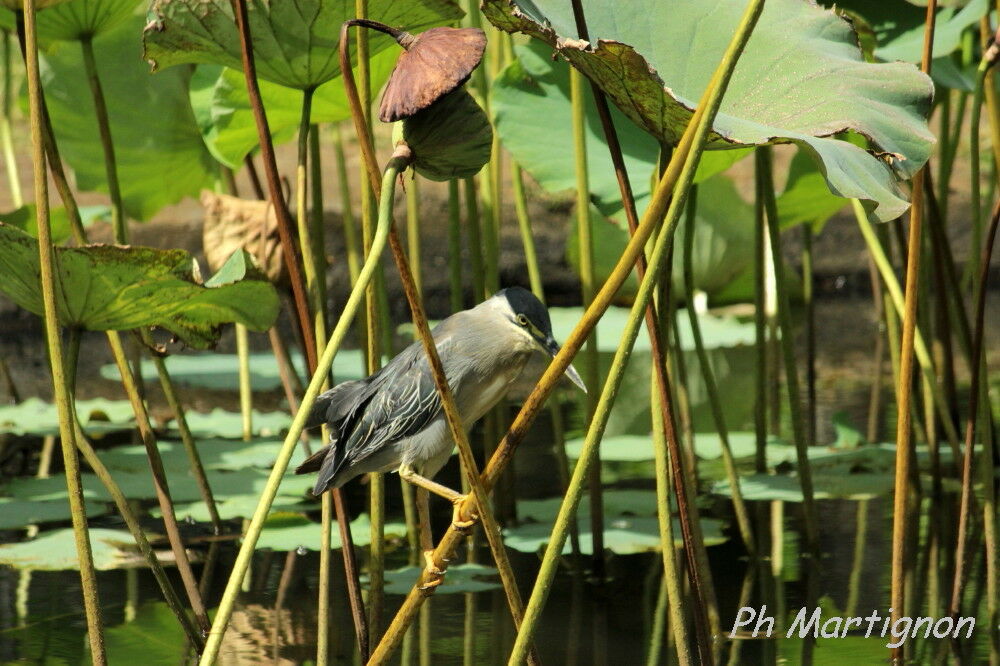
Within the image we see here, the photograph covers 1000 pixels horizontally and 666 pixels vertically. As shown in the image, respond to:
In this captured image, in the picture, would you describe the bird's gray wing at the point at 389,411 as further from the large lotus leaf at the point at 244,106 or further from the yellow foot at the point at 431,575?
the large lotus leaf at the point at 244,106

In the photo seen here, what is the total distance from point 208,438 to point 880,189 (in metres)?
2.14

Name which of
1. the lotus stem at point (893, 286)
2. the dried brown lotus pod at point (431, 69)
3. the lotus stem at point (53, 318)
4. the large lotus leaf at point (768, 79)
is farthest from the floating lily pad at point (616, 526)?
the dried brown lotus pod at point (431, 69)

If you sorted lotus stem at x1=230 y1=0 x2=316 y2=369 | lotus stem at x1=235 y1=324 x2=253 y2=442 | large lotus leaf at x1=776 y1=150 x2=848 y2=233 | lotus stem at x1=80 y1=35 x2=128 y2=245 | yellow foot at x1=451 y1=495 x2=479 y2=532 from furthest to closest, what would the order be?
1. lotus stem at x1=235 y1=324 x2=253 y2=442
2. large lotus leaf at x1=776 y1=150 x2=848 y2=233
3. lotus stem at x1=80 y1=35 x2=128 y2=245
4. lotus stem at x1=230 y1=0 x2=316 y2=369
5. yellow foot at x1=451 y1=495 x2=479 y2=532

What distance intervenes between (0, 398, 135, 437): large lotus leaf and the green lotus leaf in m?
2.15

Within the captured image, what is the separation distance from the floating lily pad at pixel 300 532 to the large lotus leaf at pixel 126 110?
3.66 feet

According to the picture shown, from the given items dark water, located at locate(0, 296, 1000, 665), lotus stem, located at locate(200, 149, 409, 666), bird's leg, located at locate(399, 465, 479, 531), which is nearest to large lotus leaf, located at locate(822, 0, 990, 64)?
dark water, located at locate(0, 296, 1000, 665)

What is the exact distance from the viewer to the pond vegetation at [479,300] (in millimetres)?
1201

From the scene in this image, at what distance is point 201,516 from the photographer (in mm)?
2385

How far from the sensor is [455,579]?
2.04 meters

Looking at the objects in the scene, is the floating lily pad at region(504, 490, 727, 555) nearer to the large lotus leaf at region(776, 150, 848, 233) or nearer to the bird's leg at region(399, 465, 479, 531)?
the bird's leg at region(399, 465, 479, 531)

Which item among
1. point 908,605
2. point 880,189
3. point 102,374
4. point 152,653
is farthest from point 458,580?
point 102,374

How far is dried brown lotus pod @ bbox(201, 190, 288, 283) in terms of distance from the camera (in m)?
2.38

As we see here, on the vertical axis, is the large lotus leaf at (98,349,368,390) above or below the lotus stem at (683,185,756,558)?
below

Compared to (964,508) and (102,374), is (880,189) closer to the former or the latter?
(964,508)
